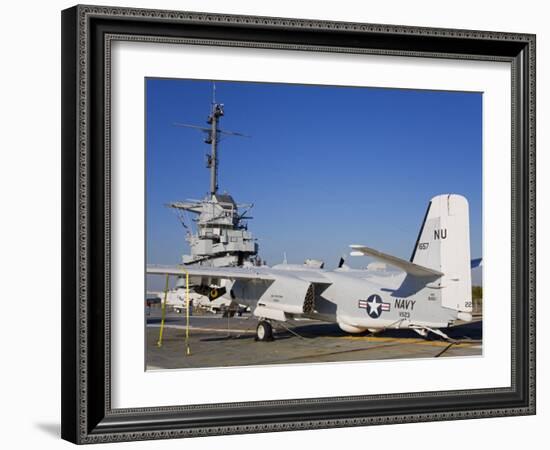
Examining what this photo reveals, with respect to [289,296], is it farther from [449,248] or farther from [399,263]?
[449,248]

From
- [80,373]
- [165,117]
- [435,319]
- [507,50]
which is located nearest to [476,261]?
[435,319]

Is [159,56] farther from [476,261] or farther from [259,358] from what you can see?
[476,261]

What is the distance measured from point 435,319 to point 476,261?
0.81 m

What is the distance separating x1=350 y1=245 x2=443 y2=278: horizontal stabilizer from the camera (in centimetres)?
890

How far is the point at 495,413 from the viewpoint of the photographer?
8477 millimetres

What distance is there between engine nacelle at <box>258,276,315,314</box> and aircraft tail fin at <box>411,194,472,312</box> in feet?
4.91

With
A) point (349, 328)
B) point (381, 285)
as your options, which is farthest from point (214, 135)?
point (381, 285)

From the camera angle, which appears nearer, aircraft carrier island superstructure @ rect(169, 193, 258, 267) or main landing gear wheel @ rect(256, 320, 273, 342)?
aircraft carrier island superstructure @ rect(169, 193, 258, 267)

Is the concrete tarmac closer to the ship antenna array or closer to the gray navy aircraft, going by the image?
the gray navy aircraft

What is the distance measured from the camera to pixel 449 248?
9320 millimetres

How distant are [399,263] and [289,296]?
1.83 m

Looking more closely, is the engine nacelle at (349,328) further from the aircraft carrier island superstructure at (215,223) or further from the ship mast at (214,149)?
the ship mast at (214,149)

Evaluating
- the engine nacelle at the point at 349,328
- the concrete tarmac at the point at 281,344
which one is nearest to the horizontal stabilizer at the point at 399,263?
the concrete tarmac at the point at 281,344

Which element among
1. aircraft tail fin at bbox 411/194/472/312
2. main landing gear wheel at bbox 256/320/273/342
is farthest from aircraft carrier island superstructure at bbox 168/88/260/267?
aircraft tail fin at bbox 411/194/472/312
